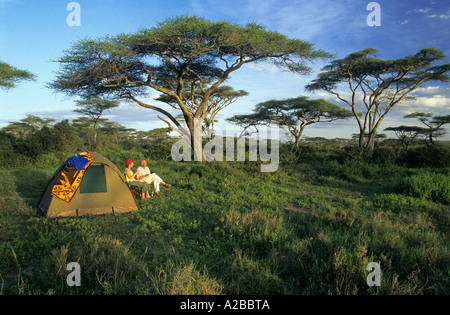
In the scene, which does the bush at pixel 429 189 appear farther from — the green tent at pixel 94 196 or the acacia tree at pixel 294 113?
the acacia tree at pixel 294 113

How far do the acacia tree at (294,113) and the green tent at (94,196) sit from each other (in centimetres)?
1783

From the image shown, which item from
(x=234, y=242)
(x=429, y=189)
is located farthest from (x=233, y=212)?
(x=429, y=189)

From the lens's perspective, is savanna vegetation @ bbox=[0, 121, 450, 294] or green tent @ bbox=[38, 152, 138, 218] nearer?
savanna vegetation @ bbox=[0, 121, 450, 294]

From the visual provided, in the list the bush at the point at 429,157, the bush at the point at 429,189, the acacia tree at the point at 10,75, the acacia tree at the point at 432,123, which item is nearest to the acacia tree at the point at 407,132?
the acacia tree at the point at 432,123

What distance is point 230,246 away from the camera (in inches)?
156

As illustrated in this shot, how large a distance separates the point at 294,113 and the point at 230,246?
22478 millimetres

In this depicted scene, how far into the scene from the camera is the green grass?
2.79 meters

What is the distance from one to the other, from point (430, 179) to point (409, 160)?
23.4 feet

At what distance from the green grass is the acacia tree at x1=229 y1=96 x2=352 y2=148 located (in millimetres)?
15559

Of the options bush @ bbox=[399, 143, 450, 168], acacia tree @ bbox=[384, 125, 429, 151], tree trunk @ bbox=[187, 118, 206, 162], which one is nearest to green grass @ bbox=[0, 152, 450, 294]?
bush @ bbox=[399, 143, 450, 168]

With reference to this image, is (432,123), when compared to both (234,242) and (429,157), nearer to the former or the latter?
(429,157)

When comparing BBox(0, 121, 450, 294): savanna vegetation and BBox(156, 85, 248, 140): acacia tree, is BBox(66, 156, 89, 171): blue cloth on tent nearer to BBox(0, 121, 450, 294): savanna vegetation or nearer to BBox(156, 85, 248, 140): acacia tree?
BBox(0, 121, 450, 294): savanna vegetation

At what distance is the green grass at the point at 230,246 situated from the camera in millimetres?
2793
